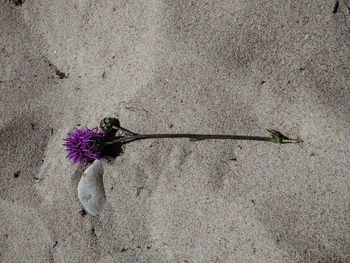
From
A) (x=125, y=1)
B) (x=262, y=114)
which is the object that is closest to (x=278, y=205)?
(x=262, y=114)

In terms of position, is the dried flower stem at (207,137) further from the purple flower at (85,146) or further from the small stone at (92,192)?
the small stone at (92,192)

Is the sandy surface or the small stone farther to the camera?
the small stone

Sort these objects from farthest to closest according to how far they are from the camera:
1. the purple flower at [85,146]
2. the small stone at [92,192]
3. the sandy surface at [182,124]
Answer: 1. the small stone at [92,192]
2. the purple flower at [85,146]
3. the sandy surface at [182,124]

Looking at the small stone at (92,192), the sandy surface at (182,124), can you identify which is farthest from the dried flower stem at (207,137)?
the small stone at (92,192)

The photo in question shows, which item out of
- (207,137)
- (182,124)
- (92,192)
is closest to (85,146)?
(92,192)

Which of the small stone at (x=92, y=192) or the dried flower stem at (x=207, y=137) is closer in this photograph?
the dried flower stem at (x=207, y=137)

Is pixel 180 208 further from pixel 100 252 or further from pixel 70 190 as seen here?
pixel 70 190

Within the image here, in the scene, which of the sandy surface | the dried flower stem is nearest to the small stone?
the sandy surface

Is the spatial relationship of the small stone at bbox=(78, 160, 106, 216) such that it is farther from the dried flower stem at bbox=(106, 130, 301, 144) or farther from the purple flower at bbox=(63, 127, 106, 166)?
the dried flower stem at bbox=(106, 130, 301, 144)
